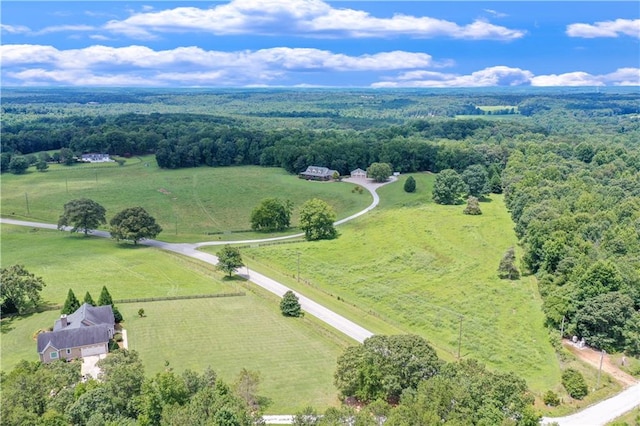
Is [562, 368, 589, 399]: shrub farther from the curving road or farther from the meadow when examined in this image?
the meadow

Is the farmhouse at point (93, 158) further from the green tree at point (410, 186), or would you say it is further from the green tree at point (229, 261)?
the green tree at point (229, 261)

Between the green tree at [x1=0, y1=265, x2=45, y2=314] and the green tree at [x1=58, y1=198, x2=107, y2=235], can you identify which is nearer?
the green tree at [x1=0, y1=265, x2=45, y2=314]

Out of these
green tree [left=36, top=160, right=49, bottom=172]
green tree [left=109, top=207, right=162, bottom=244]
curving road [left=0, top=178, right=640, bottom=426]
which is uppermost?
green tree [left=36, top=160, right=49, bottom=172]

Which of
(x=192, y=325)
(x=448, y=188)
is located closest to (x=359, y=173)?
(x=448, y=188)

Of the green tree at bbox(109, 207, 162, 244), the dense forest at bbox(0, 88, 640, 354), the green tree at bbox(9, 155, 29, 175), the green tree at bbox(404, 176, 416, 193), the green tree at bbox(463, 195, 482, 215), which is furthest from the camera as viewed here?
the green tree at bbox(9, 155, 29, 175)

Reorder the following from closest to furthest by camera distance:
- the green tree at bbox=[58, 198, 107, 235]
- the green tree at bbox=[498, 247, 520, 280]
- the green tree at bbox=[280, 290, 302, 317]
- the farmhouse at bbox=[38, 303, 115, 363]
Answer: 1. the farmhouse at bbox=[38, 303, 115, 363]
2. the green tree at bbox=[280, 290, 302, 317]
3. the green tree at bbox=[498, 247, 520, 280]
4. the green tree at bbox=[58, 198, 107, 235]

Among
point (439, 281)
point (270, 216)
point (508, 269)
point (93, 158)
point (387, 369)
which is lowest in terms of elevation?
point (439, 281)

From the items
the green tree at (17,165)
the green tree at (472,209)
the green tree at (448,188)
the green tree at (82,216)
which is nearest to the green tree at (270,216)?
the green tree at (82,216)

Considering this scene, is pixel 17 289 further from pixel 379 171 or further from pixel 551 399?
pixel 379 171

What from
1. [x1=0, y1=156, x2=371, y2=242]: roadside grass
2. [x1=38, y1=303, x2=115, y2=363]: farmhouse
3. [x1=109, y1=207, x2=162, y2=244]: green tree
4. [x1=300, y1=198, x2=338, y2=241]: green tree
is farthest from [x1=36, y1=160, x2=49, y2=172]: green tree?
[x1=38, y1=303, x2=115, y2=363]: farmhouse
